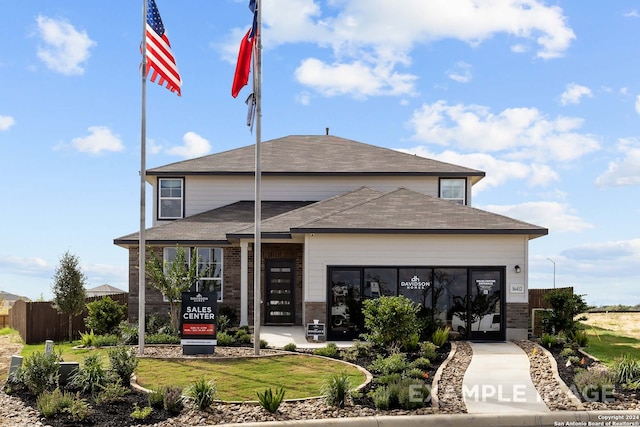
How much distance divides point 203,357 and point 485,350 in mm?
7926

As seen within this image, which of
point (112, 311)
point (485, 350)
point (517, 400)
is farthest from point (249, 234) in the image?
point (517, 400)

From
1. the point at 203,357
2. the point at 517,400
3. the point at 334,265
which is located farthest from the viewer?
the point at 334,265

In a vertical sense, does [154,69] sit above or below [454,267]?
above

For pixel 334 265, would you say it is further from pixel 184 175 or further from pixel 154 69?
pixel 184 175

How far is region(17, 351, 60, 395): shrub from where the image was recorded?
14.5 metres

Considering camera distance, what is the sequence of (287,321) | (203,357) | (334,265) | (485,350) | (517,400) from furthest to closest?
(287,321)
(334,265)
(485,350)
(203,357)
(517,400)

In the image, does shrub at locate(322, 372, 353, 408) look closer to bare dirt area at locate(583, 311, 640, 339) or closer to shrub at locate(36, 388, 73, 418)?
shrub at locate(36, 388, 73, 418)

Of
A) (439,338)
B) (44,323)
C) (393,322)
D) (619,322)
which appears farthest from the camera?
(619,322)

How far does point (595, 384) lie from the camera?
47.1ft

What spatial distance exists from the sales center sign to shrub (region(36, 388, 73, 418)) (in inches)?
194

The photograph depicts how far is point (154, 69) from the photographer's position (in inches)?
729

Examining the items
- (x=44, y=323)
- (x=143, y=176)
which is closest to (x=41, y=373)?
(x=143, y=176)

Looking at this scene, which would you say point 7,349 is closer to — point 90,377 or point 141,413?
point 90,377

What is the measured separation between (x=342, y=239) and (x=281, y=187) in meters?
8.87
